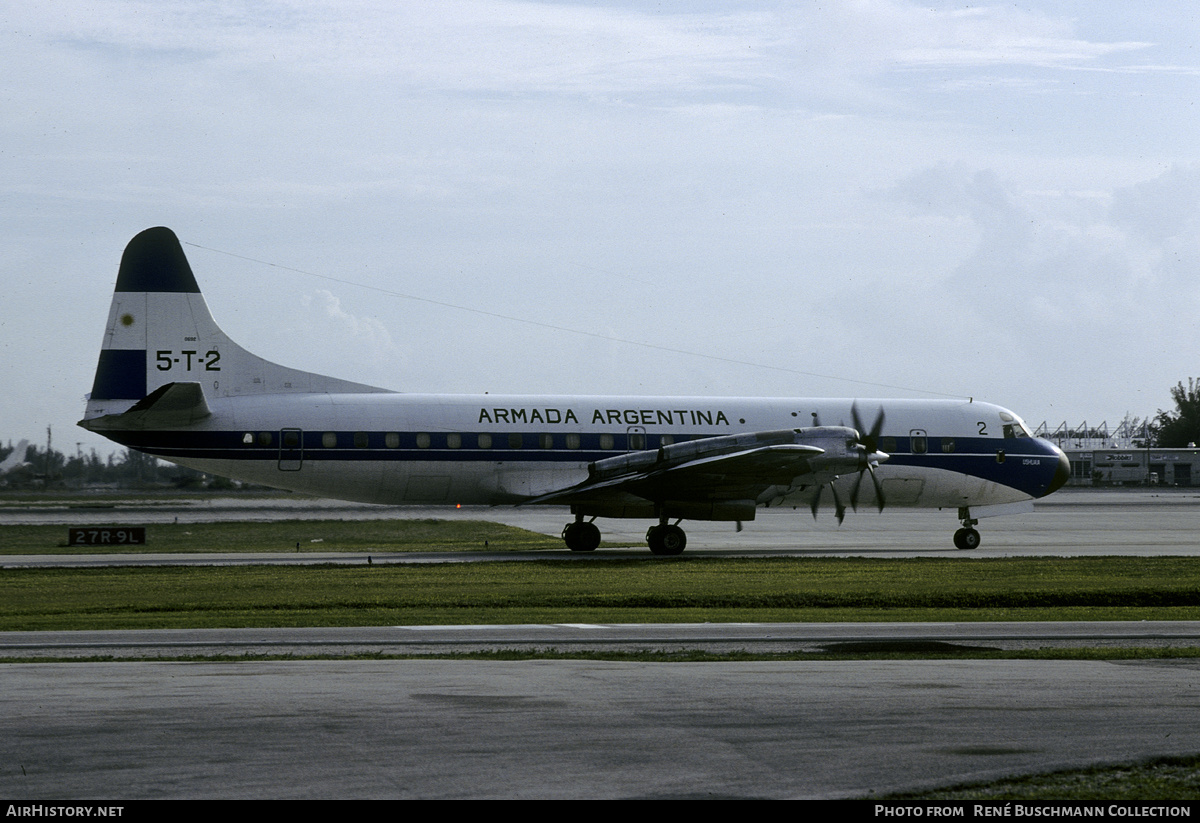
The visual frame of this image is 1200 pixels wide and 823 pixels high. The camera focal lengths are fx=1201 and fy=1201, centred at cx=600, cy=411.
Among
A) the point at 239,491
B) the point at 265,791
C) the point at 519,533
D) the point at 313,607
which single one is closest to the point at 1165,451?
the point at 239,491

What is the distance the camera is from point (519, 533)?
151ft

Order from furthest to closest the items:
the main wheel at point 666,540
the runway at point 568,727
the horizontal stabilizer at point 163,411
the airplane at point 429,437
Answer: the main wheel at point 666,540, the airplane at point 429,437, the horizontal stabilizer at point 163,411, the runway at point 568,727

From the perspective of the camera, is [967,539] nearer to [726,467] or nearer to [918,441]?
[918,441]

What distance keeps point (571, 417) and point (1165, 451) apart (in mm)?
123004

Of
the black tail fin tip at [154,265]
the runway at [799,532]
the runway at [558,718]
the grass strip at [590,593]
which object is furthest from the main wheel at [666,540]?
the runway at [558,718]

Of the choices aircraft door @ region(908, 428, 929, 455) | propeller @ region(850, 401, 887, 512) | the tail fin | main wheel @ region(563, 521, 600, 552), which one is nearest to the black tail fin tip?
the tail fin

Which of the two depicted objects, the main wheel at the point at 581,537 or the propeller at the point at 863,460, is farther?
the main wheel at the point at 581,537

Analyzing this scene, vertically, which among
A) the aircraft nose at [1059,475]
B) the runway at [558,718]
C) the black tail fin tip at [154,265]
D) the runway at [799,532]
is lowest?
the runway at [799,532]

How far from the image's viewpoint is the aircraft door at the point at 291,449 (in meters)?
32.8

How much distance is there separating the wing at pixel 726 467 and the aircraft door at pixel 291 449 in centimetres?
795

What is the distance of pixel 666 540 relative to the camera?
33.8 m

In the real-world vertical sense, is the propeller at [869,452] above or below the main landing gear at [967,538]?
above

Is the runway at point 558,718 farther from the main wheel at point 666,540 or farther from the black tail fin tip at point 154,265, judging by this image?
the black tail fin tip at point 154,265

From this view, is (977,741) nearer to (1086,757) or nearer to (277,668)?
(1086,757)
